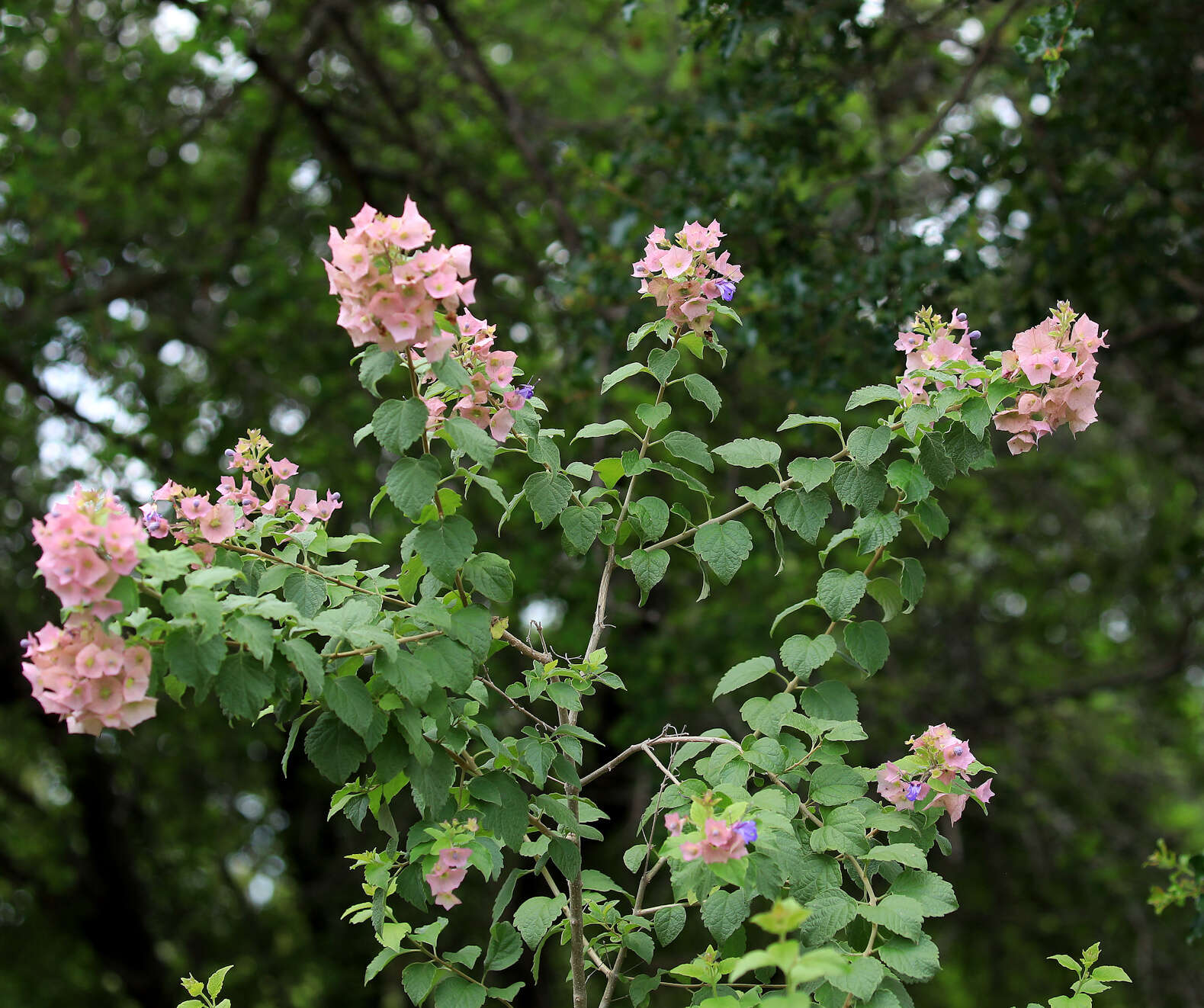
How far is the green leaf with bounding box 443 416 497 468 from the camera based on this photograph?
1.71 meters

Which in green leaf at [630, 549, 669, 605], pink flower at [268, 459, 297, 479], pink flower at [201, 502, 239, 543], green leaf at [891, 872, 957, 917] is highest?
pink flower at [268, 459, 297, 479]

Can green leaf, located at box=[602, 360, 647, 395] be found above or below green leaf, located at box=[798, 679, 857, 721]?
above

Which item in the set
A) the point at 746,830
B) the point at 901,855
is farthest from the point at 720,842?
the point at 901,855

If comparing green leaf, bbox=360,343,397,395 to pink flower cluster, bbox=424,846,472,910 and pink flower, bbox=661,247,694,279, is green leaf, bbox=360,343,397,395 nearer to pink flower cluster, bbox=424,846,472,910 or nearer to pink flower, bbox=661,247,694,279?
pink flower, bbox=661,247,694,279

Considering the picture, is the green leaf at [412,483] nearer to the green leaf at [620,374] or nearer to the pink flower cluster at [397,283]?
the pink flower cluster at [397,283]

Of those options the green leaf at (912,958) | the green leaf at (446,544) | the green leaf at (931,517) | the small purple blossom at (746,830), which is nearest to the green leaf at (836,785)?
the green leaf at (912,958)

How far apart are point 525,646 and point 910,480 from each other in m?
0.71

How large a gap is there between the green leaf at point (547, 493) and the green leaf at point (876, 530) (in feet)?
1.62

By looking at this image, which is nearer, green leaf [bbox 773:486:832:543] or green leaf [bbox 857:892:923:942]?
green leaf [bbox 857:892:923:942]

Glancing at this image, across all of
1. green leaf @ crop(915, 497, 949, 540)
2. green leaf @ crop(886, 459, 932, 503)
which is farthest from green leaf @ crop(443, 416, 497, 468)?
green leaf @ crop(915, 497, 949, 540)

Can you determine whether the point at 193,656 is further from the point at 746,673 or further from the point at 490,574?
the point at 746,673

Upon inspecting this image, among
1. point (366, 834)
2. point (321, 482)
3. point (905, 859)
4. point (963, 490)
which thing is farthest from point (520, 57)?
point (905, 859)

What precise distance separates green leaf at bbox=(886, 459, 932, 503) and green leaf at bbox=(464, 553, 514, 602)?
651 mm

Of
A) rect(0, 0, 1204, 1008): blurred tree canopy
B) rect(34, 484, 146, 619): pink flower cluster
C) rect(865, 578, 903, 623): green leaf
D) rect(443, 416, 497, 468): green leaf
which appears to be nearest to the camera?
rect(34, 484, 146, 619): pink flower cluster
